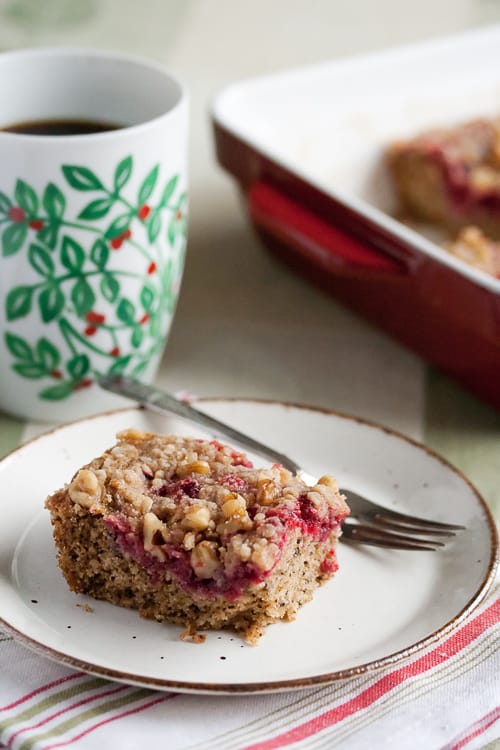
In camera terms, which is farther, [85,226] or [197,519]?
[85,226]

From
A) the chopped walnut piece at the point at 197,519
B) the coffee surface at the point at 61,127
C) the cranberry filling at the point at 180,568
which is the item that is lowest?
the cranberry filling at the point at 180,568

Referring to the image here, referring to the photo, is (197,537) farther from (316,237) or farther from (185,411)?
(316,237)

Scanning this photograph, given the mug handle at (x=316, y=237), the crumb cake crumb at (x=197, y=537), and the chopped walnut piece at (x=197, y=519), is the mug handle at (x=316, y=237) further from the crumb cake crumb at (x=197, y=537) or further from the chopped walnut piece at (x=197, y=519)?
the chopped walnut piece at (x=197, y=519)

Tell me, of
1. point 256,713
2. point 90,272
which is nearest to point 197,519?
point 256,713

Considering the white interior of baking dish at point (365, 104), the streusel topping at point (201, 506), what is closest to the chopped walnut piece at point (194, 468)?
the streusel topping at point (201, 506)

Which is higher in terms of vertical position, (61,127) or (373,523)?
(61,127)
